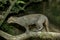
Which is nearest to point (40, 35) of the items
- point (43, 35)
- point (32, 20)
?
point (43, 35)

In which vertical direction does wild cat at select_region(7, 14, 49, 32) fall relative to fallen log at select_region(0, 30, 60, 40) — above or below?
above

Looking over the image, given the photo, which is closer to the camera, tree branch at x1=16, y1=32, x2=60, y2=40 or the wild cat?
tree branch at x1=16, y1=32, x2=60, y2=40

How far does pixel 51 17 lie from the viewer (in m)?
4.86

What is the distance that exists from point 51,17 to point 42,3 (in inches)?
20.4

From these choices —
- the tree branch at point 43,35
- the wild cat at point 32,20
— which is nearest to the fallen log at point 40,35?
the tree branch at point 43,35

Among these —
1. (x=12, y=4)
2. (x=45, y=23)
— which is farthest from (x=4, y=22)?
(x=45, y=23)

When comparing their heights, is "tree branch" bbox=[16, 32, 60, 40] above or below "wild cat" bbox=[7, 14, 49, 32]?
below

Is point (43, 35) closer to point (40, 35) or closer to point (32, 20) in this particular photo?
point (40, 35)

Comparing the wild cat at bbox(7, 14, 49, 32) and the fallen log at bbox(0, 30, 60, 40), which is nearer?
the fallen log at bbox(0, 30, 60, 40)

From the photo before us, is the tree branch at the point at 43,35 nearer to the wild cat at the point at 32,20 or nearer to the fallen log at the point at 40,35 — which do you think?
the fallen log at the point at 40,35

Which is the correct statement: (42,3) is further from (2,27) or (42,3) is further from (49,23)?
(2,27)

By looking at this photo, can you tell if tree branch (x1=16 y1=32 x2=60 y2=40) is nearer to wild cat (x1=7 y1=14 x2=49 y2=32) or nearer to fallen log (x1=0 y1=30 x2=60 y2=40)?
fallen log (x1=0 y1=30 x2=60 y2=40)

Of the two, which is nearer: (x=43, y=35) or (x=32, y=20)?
(x=43, y=35)

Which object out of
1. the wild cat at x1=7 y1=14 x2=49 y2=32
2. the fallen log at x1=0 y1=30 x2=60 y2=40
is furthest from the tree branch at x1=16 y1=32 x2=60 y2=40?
the wild cat at x1=7 y1=14 x2=49 y2=32
